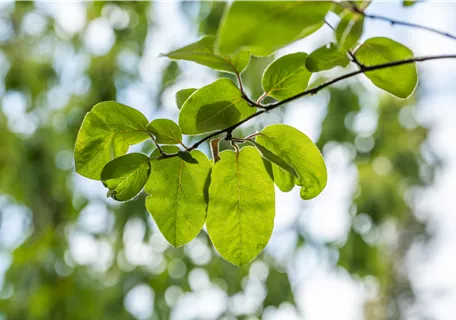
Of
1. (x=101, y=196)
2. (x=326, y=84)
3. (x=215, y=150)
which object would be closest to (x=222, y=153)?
(x=215, y=150)

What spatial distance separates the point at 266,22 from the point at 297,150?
0.14 m

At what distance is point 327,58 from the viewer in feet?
1.18

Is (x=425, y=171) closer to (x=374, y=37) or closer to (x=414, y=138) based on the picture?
(x=414, y=138)

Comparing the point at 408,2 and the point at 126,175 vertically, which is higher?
the point at 408,2

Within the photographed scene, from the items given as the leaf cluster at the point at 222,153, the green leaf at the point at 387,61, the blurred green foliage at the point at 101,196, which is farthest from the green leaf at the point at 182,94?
the blurred green foliage at the point at 101,196

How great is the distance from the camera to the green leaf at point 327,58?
1.17 feet

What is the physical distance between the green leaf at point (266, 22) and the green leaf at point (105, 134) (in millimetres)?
144

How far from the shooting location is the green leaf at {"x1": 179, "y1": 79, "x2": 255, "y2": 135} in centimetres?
37

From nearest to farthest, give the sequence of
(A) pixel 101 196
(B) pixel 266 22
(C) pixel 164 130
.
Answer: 1. (B) pixel 266 22
2. (C) pixel 164 130
3. (A) pixel 101 196

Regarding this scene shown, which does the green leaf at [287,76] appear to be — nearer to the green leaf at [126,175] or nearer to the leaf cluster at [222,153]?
the leaf cluster at [222,153]

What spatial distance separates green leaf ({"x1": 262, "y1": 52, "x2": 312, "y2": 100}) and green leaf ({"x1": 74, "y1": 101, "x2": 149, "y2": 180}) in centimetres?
11

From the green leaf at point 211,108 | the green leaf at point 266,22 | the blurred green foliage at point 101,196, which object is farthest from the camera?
the blurred green foliage at point 101,196

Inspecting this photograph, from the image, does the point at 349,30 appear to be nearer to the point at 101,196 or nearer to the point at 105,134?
the point at 105,134

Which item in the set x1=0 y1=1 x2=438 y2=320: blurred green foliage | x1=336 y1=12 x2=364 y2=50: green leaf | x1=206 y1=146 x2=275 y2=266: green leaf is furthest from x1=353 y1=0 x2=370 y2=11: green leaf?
x1=0 y1=1 x2=438 y2=320: blurred green foliage
